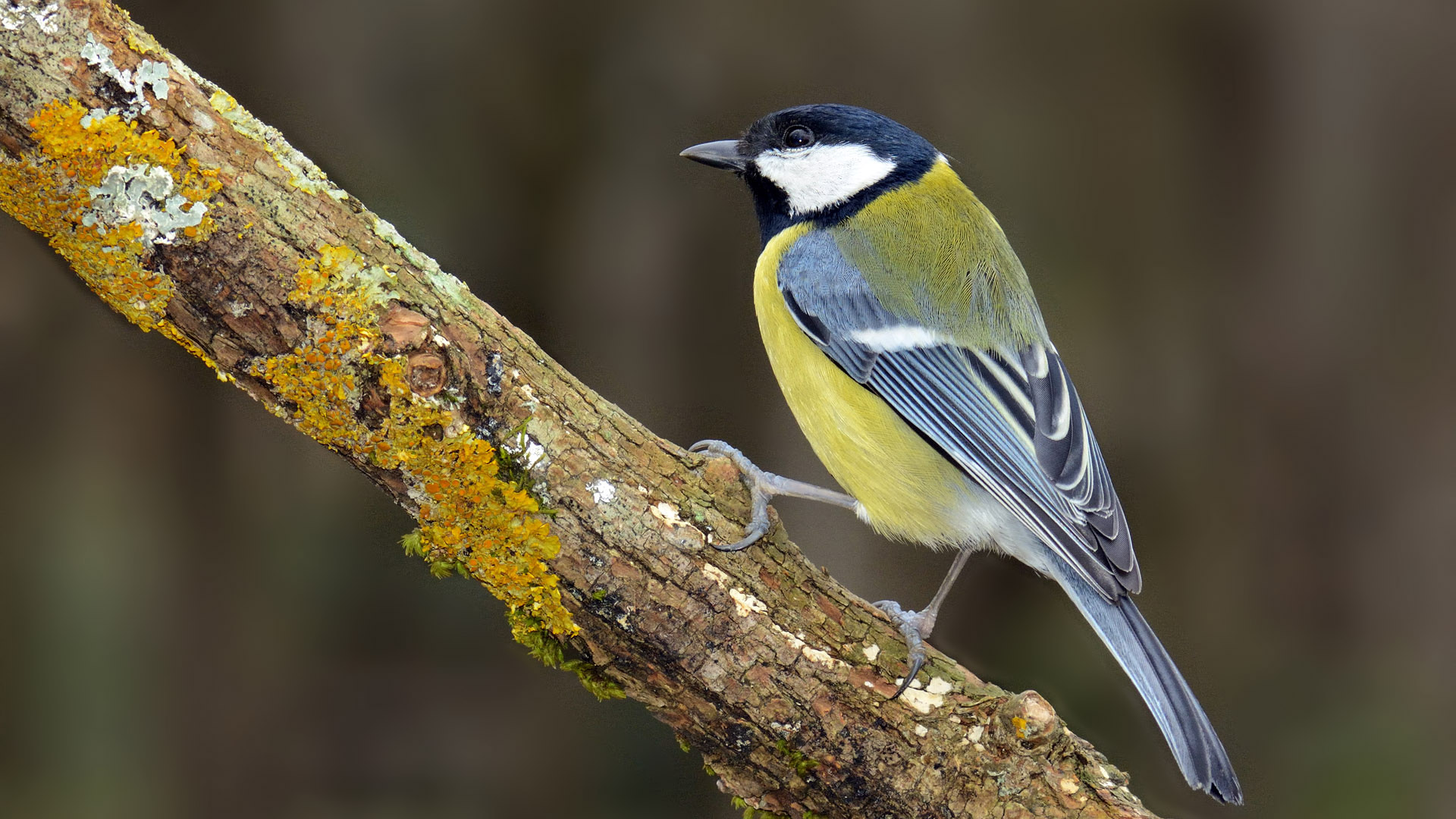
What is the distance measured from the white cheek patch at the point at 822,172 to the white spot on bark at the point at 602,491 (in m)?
1.24

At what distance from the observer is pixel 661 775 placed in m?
3.80

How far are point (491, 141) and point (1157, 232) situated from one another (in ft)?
7.41

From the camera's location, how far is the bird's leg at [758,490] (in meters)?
2.02

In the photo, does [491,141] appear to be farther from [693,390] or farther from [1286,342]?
[1286,342]

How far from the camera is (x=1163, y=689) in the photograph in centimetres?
224

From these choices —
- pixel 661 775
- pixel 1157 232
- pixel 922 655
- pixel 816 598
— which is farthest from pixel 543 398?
pixel 1157 232

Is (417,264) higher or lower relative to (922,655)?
higher

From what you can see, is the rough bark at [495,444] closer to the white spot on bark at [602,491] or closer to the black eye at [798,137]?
the white spot on bark at [602,491]

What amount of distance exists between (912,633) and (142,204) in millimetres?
1421

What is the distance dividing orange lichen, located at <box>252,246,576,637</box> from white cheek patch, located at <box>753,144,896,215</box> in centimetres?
136

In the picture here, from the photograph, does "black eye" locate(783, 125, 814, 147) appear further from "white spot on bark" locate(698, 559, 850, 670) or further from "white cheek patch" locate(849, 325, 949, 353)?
"white spot on bark" locate(698, 559, 850, 670)

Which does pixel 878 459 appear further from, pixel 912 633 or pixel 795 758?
pixel 795 758

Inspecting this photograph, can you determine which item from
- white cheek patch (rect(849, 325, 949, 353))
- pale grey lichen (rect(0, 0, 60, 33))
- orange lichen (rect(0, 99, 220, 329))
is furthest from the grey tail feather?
pale grey lichen (rect(0, 0, 60, 33))

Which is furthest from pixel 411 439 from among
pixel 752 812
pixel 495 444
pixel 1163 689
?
pixel 1163 689
